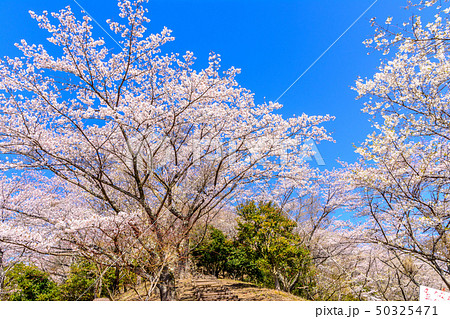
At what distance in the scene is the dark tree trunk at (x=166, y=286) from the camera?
476cm

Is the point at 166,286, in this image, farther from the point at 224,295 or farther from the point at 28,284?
the point at 28,284

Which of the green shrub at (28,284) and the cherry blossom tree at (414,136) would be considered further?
the green shrub at (28,284)

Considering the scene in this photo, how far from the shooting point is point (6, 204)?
26.6ft

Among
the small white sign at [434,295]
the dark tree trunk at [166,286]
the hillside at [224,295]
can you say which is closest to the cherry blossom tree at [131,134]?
the dark tree trunk at [166,286]

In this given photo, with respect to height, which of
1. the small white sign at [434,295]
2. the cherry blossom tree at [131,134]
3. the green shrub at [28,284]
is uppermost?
the cherry blossom tree at [131,134]

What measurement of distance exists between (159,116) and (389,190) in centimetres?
551

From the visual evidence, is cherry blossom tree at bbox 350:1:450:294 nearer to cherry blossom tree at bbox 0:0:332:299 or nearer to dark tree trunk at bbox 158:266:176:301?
cherry blossom tree at bbox 0:0:332:299

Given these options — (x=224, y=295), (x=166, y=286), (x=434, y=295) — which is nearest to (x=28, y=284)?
(x=166, y=286)

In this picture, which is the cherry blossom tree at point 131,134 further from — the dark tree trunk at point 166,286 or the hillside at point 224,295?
the hillside at point 224,295

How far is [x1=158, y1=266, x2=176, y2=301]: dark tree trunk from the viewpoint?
4.76 m

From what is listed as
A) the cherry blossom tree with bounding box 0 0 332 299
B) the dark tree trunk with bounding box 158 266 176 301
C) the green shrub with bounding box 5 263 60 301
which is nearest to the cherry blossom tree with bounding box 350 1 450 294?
the cherry blossom tree with bounding box 0 0 332 299

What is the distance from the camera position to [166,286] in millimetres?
4805
